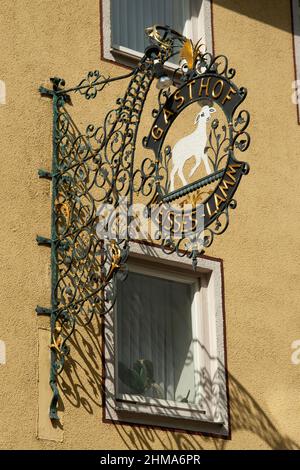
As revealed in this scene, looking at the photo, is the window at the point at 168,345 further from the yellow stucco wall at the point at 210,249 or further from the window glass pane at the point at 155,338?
the yellow stucco wall at the point at 210,249

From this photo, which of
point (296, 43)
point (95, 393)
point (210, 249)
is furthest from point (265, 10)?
point (95, 393)

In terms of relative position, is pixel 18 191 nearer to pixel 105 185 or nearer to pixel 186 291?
pixel 105 185

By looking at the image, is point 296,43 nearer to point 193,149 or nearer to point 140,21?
point 140,21

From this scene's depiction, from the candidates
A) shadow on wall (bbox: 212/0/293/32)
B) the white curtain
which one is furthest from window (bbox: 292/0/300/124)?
the white curtain

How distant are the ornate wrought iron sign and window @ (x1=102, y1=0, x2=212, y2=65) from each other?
0.46 metres

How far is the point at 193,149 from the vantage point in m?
10.0

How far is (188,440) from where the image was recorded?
1031cm

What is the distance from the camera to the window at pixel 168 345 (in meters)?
10.3

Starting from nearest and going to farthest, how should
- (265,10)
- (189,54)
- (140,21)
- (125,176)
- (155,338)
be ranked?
(189,54), (125,176), (155,338), (140,21), (265,10)

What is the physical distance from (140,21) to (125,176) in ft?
7.47

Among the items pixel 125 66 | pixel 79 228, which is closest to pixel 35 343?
pixel 79 228

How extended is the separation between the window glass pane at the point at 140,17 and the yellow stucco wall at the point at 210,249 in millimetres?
284

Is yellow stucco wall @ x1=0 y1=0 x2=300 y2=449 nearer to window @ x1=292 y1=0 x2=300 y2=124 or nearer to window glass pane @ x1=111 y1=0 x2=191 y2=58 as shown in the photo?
window @ x1=292 y1=0 x2=300 y2=124

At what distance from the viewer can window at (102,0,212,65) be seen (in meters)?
11.3
